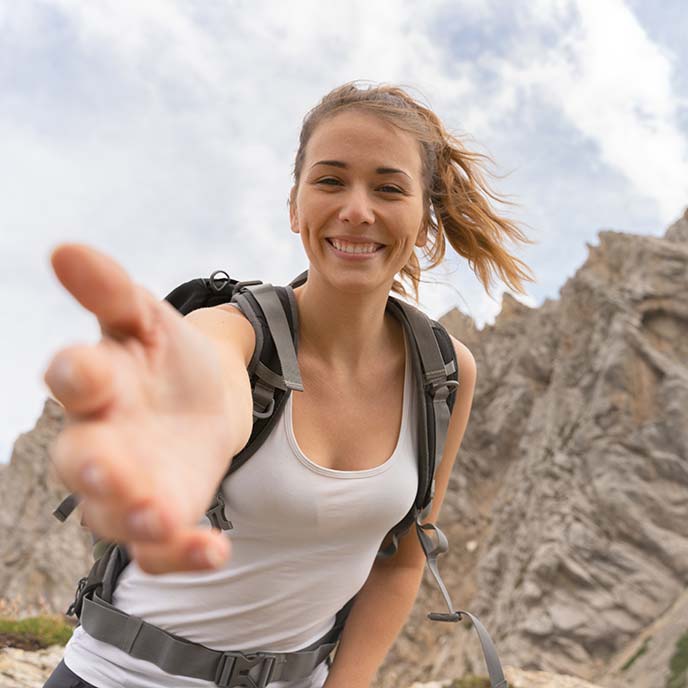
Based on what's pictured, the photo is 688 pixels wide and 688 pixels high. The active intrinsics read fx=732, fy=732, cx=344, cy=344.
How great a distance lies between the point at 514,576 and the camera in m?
28.4

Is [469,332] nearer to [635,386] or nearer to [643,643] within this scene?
[635,386]

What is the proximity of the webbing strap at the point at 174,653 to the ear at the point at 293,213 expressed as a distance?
177cm

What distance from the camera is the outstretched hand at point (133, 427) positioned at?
105cm

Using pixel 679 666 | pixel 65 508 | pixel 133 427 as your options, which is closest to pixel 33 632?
pixel 65 508

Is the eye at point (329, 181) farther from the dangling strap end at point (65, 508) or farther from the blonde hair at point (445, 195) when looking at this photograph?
the dangling strap end at point (65, 508)

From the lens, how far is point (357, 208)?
114 inches

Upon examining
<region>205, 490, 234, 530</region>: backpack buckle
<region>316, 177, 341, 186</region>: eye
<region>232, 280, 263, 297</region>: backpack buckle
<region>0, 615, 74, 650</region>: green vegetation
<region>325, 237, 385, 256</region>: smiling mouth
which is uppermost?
<region>316, 177, 341, 186</region>: eye

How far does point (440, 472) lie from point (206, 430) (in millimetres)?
2403

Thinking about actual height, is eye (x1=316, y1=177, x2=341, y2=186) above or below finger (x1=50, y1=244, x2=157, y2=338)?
above

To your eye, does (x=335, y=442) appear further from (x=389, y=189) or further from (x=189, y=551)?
(x=189, y=551)

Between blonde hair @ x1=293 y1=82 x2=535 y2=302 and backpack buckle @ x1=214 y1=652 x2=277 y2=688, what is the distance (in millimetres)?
1898

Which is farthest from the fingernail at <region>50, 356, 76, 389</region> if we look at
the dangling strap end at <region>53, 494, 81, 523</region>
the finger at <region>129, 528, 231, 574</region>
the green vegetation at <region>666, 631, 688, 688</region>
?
the green vegetation at <region>666, 631, 688, 688</region>

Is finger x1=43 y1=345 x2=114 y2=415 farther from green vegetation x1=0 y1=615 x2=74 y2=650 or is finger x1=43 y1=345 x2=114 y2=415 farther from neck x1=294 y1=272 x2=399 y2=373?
green vegetation x1=0 y1=615 x2=74 y2=650

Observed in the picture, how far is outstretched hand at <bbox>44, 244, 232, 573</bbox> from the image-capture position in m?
1.05
